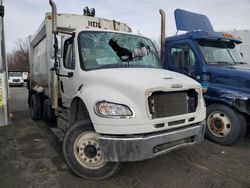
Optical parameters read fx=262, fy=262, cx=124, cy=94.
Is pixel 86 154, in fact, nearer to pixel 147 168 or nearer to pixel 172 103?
pixel 147 168

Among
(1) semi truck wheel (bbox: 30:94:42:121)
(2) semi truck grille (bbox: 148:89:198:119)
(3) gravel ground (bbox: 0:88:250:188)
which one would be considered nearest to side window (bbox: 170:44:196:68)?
(3) gravel ground (bbox: 0:88:250:188)

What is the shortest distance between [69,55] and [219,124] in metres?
3.51

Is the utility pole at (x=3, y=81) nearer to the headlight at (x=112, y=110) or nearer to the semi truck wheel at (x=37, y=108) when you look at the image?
the headlight at (x=112, y=110)

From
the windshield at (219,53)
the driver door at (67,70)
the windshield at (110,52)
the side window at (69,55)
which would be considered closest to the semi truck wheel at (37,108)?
the driver door at (67,70)

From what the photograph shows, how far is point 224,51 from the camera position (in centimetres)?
656

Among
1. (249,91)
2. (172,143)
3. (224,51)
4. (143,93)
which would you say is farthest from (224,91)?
(143,93)

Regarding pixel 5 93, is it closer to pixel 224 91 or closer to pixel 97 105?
pixel 97 105

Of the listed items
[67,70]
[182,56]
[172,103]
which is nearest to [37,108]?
[67,70]

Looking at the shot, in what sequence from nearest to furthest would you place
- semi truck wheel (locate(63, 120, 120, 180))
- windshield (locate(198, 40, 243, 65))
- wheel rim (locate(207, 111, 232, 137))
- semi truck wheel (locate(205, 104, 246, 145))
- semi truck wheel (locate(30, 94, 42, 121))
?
semi truck wheel (locate(63, 120, 120, 180))
semi truck wheel (locate(205, 104, 246, 145))
wheel rim (locate(207, 111, 232, 137))
windshield (locate(198, 40, 243, 65))
semi truck wheel (locate(30, 94, 42, 121))

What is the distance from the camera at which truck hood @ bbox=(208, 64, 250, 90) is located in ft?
18.3

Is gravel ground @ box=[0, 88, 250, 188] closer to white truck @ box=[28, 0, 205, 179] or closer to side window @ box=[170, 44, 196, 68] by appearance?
white truck @ box=[28, 0, 205, 179]

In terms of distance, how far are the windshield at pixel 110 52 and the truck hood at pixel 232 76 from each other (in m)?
1.60

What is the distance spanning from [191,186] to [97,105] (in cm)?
179

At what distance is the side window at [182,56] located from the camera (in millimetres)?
6367
